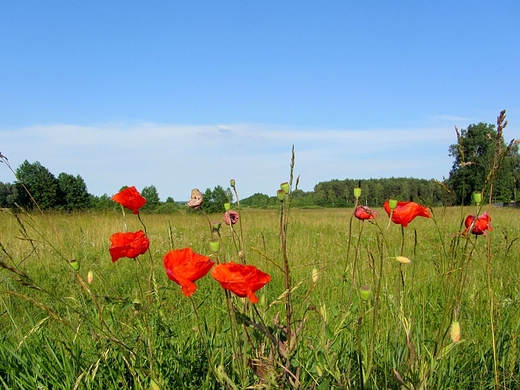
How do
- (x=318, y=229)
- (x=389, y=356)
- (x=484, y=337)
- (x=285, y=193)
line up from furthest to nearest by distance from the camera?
(x=318, y=229) → (x=484, y=337) → (x=389, y=356) → (x=285, y=193)

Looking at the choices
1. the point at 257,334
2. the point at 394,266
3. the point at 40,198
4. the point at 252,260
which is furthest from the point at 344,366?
the point at 40,198

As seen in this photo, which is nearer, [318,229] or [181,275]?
[181,275]

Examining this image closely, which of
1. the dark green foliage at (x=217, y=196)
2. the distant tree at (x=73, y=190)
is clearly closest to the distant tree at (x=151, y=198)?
the dark green foliage at (x=217, y=196)

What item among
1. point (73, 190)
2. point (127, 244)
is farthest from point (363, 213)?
point (73, 190)

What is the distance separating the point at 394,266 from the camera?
3744 mm

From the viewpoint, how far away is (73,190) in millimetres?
35812

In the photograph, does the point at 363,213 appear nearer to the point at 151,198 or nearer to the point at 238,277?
the point at 238,277

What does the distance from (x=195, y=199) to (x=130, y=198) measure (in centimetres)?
24

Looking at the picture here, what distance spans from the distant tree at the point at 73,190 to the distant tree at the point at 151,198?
16.5m

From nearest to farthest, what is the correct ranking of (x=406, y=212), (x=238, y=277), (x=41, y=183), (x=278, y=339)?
(x=238, y=277), (x=278, y=339), (x=406, y=212), (x=41, y=183)

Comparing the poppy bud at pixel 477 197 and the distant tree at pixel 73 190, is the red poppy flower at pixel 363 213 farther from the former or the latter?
the distant tree at pixel 73 190

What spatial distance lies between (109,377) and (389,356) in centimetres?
98

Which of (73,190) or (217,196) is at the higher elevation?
(73,190)

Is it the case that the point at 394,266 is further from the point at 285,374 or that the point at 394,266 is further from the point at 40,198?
the point at 40,198
